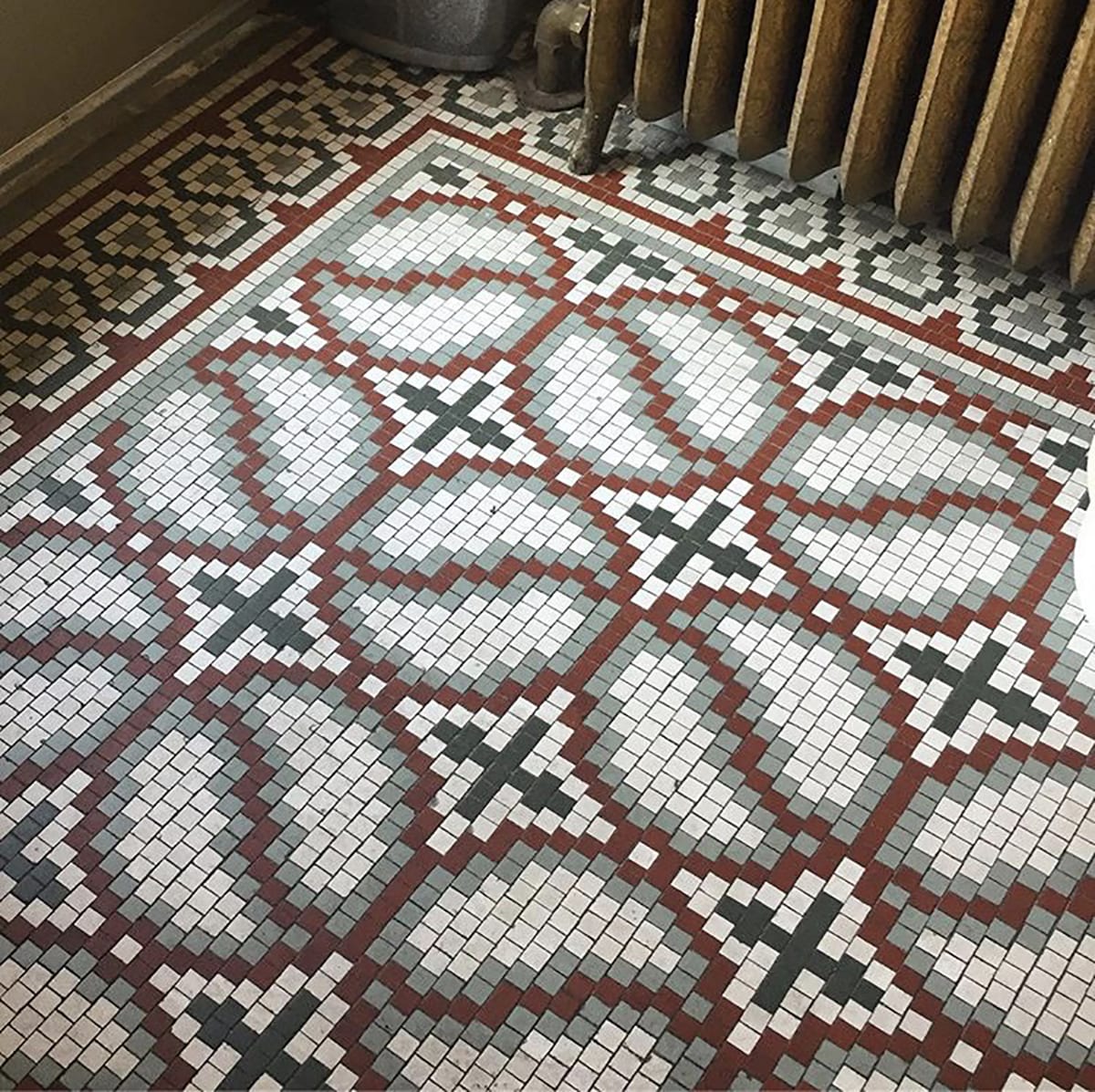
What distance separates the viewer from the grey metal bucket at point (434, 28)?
2.15 m

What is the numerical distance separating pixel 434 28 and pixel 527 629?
0.97 m

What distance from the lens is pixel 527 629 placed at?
162 cm

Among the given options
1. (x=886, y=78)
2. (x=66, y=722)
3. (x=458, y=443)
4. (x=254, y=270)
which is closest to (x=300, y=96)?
(x=254, y=270)

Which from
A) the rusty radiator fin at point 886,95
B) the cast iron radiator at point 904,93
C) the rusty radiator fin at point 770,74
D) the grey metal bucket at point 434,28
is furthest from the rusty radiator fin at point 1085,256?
the grey metal bucket at point 434,28

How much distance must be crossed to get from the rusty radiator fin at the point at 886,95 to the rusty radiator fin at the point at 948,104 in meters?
0.03

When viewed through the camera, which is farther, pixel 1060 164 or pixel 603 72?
pixel 603 72

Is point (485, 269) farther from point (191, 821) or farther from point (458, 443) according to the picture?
point (191, 821)

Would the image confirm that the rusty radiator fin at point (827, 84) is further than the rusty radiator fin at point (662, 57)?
No

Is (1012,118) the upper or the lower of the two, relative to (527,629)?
upper

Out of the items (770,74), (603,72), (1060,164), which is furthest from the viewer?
(603,72)

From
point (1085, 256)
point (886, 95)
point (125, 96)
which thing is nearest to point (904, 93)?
point (886, 95)

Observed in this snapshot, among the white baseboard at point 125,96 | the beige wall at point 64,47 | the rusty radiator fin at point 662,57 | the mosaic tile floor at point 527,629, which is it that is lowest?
the mosaic tile floor at point 527,629

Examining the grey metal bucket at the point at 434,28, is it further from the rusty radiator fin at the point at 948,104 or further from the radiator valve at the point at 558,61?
the rusty radiator fin at the point at 948,104

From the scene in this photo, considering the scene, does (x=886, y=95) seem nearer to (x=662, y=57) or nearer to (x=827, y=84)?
(x=827, y=84)
